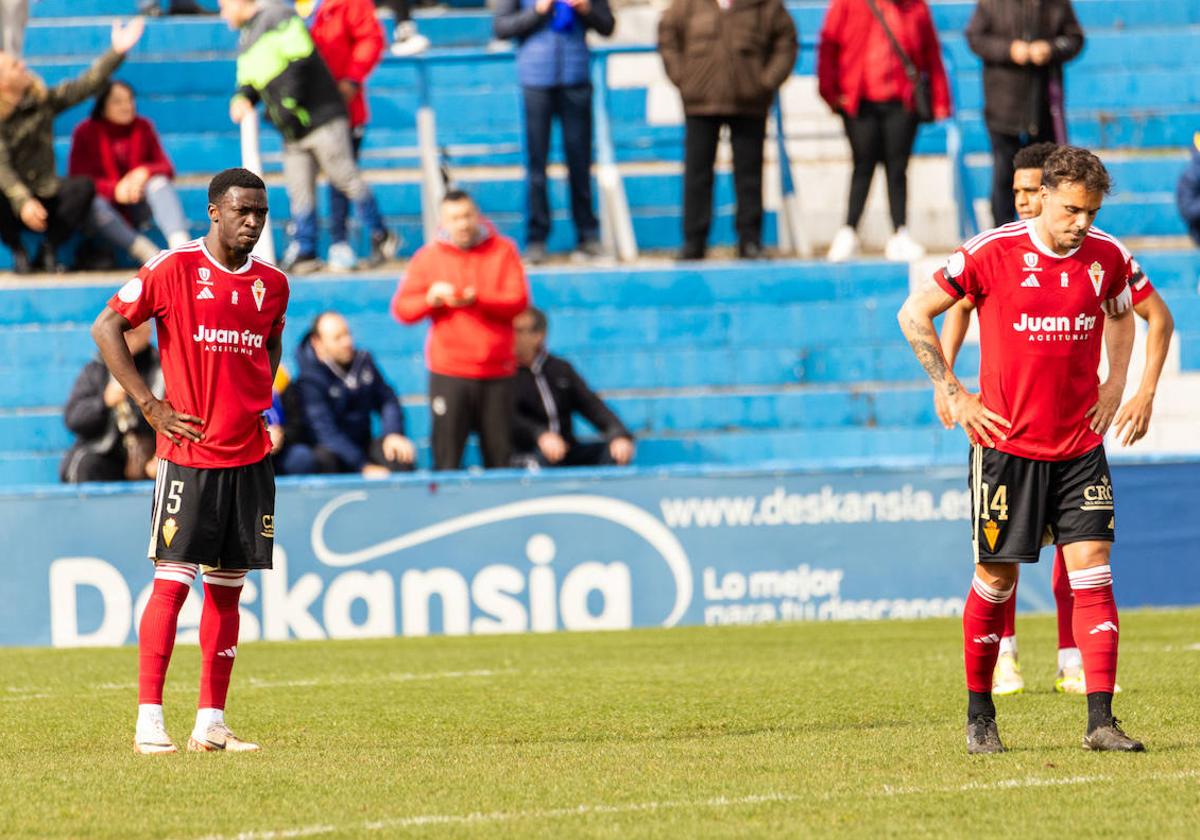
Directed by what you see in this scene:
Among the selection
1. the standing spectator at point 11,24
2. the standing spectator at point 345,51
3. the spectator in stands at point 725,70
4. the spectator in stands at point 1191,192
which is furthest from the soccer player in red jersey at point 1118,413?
the standing spectator at point 11,24

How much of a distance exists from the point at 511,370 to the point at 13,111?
15.0 feet

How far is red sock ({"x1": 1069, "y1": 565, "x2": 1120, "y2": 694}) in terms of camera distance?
248 inches

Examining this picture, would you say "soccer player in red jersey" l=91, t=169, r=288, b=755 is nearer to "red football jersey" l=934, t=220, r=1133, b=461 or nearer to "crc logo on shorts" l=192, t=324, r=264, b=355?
"crc logo on shorts" l=192, t=324, r=264, b=355

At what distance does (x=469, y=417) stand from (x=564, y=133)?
10.2 ft

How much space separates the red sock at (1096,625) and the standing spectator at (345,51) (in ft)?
32.4

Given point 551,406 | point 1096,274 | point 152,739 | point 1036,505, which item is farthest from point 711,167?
point 152,739

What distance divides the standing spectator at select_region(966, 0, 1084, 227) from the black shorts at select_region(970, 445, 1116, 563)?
882 centimetres

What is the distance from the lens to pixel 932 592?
12.6 metres

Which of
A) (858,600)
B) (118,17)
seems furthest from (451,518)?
(118,17)

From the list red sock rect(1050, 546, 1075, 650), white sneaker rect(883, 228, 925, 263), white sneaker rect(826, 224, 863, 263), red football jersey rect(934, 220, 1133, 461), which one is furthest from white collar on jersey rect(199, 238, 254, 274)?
white sneaker rect(883, 228, 925, 263)

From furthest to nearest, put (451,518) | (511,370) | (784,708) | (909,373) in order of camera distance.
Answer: (909,373) → (511,370) → (451,518) → (784,708)

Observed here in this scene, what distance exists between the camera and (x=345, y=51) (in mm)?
15609

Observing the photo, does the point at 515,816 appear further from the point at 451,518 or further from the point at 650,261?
the point at 650,261

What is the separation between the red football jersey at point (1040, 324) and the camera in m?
6.41
